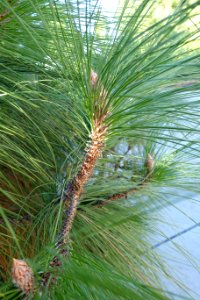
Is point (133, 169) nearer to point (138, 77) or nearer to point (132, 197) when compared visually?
point (132, 197)

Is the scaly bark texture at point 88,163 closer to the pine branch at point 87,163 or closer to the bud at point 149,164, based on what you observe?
the pine branch at point 87,163

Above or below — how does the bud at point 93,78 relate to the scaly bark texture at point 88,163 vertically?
above

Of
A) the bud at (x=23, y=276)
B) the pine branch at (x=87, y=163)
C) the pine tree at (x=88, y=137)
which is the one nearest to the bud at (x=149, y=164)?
the pine tree at (x=88, y=137)

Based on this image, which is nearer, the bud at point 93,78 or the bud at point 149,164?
the bud at point 93,78

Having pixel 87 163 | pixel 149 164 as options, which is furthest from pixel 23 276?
pixel 149 164

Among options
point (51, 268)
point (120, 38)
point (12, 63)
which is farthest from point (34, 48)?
point (51, 268)

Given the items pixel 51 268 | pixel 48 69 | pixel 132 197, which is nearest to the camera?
pixel 51 268

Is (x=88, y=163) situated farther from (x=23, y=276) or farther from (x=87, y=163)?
(x=23, y=276)
